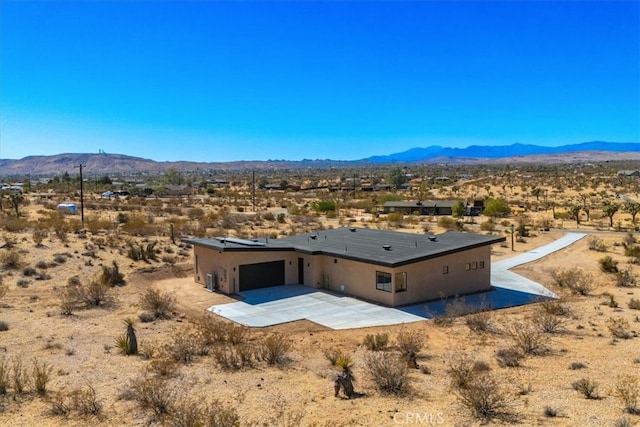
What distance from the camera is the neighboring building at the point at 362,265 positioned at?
955 inches

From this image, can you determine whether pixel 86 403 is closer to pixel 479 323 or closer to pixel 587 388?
pixel 587 388

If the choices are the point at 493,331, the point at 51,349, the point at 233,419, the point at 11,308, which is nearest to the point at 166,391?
the point at 233,419

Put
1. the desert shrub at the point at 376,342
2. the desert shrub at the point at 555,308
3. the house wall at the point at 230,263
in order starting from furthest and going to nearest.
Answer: the house wall at the point at 230,263 → the desert shrub at the point at 555,308 → the desert shrub at the point at 376,342

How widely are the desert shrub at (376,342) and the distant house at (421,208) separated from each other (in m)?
47.2

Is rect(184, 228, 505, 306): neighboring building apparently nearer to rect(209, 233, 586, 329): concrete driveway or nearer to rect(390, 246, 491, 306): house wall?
rect(390, 246, 491, 306): house wall

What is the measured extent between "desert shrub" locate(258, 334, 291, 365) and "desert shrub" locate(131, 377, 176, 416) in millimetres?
3137

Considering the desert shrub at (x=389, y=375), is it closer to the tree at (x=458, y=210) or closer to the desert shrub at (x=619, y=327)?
the desert shrub at (x=619, y=327)

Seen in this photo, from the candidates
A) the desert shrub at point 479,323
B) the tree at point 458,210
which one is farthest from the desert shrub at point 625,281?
the tree at point 458,210

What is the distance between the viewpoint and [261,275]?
27.5 meters

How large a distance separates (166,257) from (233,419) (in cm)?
2478

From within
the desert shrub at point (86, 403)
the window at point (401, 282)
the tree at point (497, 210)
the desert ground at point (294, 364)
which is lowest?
the desert ground at point (294, 364)

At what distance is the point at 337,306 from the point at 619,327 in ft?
33.8

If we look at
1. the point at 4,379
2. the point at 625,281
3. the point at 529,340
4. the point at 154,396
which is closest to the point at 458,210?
the point at 625,281

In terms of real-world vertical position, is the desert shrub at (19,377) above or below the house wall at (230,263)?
below
